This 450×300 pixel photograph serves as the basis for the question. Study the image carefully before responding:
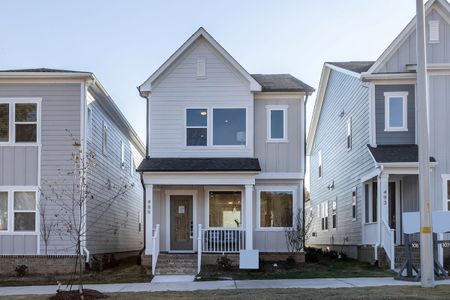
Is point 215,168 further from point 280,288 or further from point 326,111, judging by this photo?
point 326,111

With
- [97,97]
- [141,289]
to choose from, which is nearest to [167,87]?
[97,97]

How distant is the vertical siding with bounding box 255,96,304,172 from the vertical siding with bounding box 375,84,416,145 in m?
2.70

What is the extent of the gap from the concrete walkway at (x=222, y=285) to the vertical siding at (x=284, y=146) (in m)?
5.79

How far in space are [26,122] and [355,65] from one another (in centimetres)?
1322

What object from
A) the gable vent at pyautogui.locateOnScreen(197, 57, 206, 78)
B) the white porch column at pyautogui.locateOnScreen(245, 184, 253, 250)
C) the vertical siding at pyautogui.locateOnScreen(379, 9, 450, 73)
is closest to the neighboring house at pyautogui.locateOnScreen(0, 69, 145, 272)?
the gable vent at pyautogui.locateOnScreen(197, 57, 206, 78)

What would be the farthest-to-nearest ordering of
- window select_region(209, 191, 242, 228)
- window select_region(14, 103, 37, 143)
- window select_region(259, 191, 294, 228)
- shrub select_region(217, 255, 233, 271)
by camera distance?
window select_region(209, 191, 242, 228) → window select_region(259, 191, 294, 228) → window select_region(14, 103, 37, 143) → shrub select_region(217, 255, 233, 271)

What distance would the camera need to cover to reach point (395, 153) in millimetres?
20188

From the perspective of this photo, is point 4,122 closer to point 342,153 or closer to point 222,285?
point 222,285

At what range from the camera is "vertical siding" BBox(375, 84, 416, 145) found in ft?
68.9

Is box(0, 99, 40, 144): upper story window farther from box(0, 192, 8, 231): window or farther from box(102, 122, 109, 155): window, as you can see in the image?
box(102, 122, 109, 155): window

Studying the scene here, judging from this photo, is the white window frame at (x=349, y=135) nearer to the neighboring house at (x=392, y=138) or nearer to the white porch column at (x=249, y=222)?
the neighboring house at (x=392, y=138)

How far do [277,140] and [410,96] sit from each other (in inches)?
193

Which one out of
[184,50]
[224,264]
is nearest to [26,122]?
[184,50]

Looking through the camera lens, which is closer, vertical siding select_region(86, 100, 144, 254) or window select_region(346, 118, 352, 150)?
vertical siding select_region(86, 100, 144, 254)
